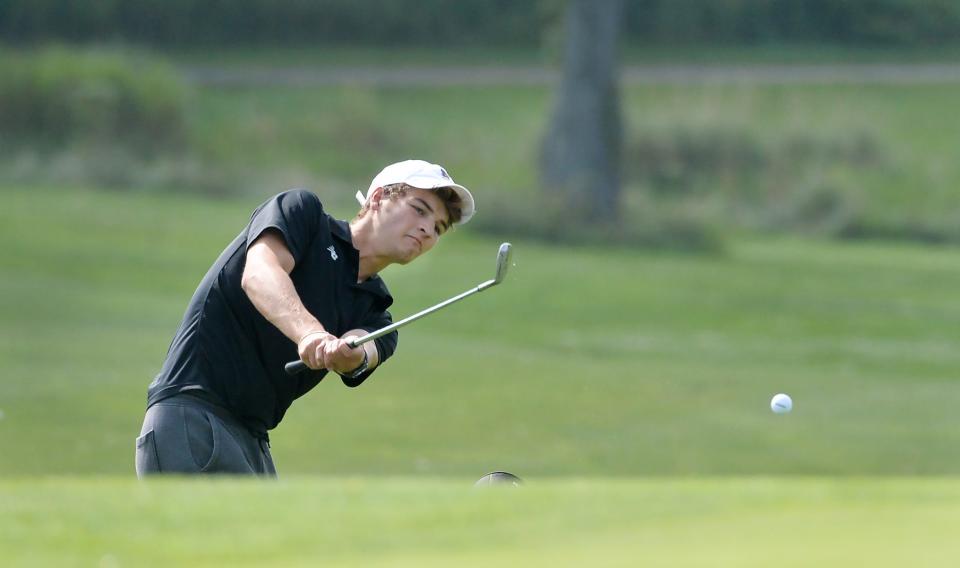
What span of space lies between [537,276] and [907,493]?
19.1 meters

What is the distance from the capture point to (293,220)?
5.45m

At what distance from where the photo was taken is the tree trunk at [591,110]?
28.7 m

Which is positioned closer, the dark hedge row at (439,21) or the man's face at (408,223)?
the man's face at (408,223)

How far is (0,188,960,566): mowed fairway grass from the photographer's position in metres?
3.92

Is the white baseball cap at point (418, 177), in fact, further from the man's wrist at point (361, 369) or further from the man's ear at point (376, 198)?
the man's wrist at point (361, 369)

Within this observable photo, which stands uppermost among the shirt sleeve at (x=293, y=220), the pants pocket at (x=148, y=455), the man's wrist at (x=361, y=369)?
the shirt sleeve at (x=293, y=220)

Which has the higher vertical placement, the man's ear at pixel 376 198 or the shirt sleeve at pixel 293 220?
the man's ear at pixel 376 198

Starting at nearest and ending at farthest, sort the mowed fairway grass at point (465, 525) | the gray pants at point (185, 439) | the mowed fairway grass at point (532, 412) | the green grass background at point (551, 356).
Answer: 1. the mowed fairway grass at point (465, 525)
2. the mowed fairway grass at point (532, 412)
3. the gray pants at point (185, 439)
4. the green grass background at point (551, 356)

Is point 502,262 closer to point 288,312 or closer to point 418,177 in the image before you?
point 418,177

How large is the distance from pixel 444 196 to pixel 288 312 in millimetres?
833

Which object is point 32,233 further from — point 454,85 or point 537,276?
point 454,85

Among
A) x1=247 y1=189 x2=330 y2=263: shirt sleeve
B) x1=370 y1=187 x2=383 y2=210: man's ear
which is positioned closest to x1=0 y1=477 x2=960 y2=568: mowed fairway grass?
x1=247 y1=189 x2=330 y2=263: shirt sleeve

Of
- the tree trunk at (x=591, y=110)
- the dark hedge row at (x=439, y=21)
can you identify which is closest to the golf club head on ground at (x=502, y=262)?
the tree trunk at (x=591, y=110)

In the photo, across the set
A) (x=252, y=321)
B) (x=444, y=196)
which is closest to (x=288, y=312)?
(x=252, y=321)
